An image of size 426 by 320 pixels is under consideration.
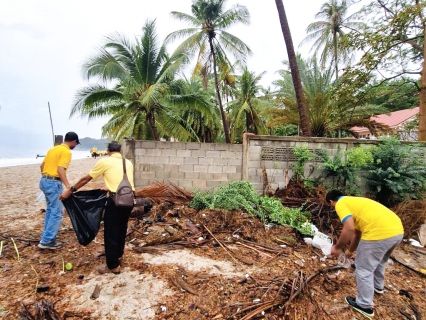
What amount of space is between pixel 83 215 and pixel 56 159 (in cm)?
95

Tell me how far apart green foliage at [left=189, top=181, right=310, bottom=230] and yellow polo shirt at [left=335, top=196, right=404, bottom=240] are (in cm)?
190

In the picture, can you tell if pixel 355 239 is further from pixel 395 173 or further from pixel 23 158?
pixel 23 158

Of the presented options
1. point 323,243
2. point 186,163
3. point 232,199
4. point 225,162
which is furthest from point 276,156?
point 323,243

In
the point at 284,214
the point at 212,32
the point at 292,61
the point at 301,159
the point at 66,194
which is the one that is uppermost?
the point at 212,32

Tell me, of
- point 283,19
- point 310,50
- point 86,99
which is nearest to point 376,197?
point 283,19

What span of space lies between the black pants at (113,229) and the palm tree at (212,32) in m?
8.99

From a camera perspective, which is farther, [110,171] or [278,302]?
[110,171]

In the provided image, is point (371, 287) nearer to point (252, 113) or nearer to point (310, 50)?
point (252, 113)

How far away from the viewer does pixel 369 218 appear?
2.55m

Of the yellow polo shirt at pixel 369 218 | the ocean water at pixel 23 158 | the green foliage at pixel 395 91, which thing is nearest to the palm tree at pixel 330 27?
the green foliage at pixel 395 91

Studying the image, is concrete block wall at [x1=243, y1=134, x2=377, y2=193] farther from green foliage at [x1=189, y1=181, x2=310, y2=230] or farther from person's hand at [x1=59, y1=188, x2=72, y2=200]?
person's hand at [x1=59, y1=188, x2=72, y2=200]

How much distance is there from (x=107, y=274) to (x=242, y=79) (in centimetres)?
1584

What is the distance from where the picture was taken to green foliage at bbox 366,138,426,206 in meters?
5.51

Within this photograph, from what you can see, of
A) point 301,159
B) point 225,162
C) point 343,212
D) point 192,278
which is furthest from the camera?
point 225,162
